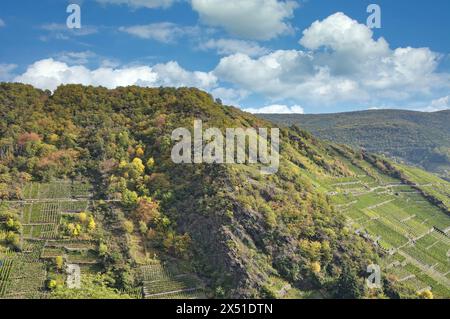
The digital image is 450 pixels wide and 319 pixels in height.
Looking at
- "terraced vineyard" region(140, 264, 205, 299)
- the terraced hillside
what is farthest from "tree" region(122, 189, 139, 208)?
"terraced vineyard" region(140, 264, 205, 299)

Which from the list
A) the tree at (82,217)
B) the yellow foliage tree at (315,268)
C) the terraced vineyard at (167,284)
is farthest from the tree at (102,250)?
the yellow foliage tree at (315,268)

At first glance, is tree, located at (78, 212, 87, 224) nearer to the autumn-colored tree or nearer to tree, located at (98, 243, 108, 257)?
tree, located at (98, 243, 108, 257)

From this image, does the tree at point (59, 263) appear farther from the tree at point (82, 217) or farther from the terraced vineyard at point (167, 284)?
the terraced vineyard at point (167, 284)

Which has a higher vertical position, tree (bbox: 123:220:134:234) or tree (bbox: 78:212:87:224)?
tree (bbox: 78:212:87:224)

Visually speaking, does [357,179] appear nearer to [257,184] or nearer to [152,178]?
[257,184]

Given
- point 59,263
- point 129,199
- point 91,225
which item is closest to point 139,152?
point 129,199
